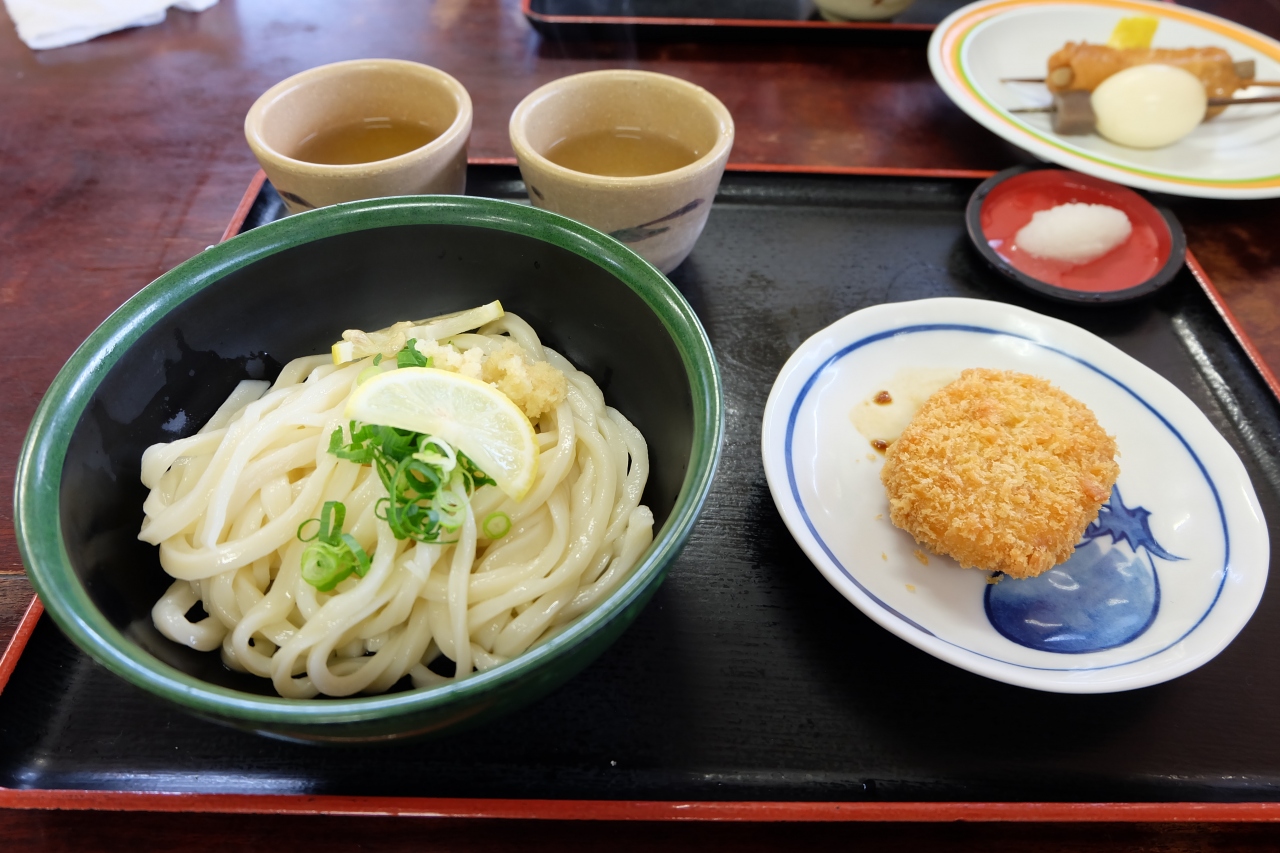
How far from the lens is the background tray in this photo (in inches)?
111

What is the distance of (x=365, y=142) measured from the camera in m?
1.98

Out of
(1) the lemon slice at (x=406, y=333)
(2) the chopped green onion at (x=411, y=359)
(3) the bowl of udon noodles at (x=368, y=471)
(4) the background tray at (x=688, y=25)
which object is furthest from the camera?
(4) the background tray at (x=688, y=25)

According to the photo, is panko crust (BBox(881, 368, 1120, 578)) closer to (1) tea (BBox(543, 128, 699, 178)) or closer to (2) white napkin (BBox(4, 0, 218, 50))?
(1) tea (BBox(543, 128, 699, 178))

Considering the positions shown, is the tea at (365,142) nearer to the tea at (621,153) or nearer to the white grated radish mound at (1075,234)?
the tea at (621,153)

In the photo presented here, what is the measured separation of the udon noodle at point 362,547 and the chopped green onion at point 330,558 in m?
0.03

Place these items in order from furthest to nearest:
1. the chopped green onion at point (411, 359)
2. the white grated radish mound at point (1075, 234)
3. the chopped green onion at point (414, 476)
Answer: the white grated radish mound at point (1075, 234), the chopped green onion at point (411, 359), the chopped green onion at point (414, 476)

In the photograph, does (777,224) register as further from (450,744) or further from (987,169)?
(450,744)

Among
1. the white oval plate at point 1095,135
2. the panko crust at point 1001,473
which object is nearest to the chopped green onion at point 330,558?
the panko crust at point 1001,473

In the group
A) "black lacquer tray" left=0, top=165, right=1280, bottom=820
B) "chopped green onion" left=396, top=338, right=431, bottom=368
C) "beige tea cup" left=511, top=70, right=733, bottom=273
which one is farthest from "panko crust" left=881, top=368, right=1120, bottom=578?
"chopped green onion" left=396, top=338, right=431, bottom=368

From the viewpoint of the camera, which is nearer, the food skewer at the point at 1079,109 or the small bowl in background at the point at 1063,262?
the small bowl in background at the point at 1063,262

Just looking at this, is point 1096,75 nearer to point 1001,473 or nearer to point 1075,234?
point 1075,234

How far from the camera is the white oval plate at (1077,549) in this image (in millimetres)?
1286

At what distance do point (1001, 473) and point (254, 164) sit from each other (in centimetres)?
239

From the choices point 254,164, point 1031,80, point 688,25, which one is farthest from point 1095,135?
point 254,164
